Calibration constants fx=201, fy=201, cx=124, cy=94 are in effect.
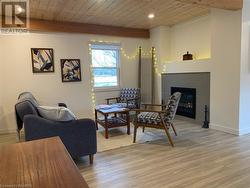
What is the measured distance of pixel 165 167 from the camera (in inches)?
99.5

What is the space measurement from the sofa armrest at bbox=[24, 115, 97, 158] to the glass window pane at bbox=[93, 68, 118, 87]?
292 cm

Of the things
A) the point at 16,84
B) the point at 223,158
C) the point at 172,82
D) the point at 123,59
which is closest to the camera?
the point at 223,158

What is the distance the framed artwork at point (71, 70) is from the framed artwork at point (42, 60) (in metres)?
0.27

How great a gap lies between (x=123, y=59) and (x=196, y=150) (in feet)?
11.1

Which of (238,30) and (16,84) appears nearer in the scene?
(238,30)

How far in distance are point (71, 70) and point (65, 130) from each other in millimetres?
2740

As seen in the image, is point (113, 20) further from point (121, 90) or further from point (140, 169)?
point (140, 169)

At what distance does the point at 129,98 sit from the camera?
17.4 feet

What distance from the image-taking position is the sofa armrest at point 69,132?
242 cm

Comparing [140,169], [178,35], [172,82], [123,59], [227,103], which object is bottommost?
[140,169]

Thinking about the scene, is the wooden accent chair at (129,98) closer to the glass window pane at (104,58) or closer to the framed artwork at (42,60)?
the glass window pane at (104,58)

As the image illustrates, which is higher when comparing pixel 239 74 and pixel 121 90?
pixel 239 74

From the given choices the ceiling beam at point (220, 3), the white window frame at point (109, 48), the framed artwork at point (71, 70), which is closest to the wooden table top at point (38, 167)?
the ceiling beam at point (220, 3)

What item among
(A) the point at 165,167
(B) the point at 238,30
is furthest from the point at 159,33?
(A) the point at 165,167
